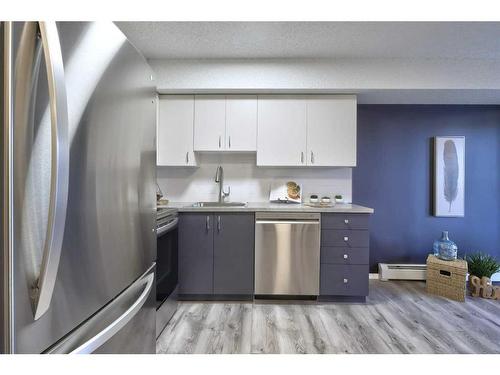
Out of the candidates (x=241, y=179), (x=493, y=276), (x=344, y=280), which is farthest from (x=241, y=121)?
(x=493, y=276)

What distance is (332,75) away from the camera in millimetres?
2580

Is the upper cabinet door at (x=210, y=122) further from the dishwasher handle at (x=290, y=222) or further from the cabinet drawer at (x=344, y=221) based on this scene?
the cabinet drawer at (x=344, y=221)

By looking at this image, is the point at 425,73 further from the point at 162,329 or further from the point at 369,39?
the point at 162,329

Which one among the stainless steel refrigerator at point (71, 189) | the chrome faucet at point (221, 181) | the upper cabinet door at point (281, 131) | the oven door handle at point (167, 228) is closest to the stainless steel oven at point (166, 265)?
the oven door handle at point (167, 228)

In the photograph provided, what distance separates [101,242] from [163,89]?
222 cm

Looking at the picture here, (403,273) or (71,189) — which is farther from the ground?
(71,189)

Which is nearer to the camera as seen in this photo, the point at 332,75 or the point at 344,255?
the point at 344,255

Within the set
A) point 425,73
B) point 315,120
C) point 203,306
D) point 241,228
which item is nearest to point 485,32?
point 425,73

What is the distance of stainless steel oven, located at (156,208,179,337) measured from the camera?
1.89 metres

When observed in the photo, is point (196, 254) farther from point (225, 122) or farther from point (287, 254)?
point (225, 122)

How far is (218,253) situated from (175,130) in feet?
4.38

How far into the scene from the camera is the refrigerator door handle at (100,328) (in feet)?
2.18

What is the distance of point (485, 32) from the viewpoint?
2.15 m

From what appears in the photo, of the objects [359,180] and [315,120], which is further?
[359,180]
